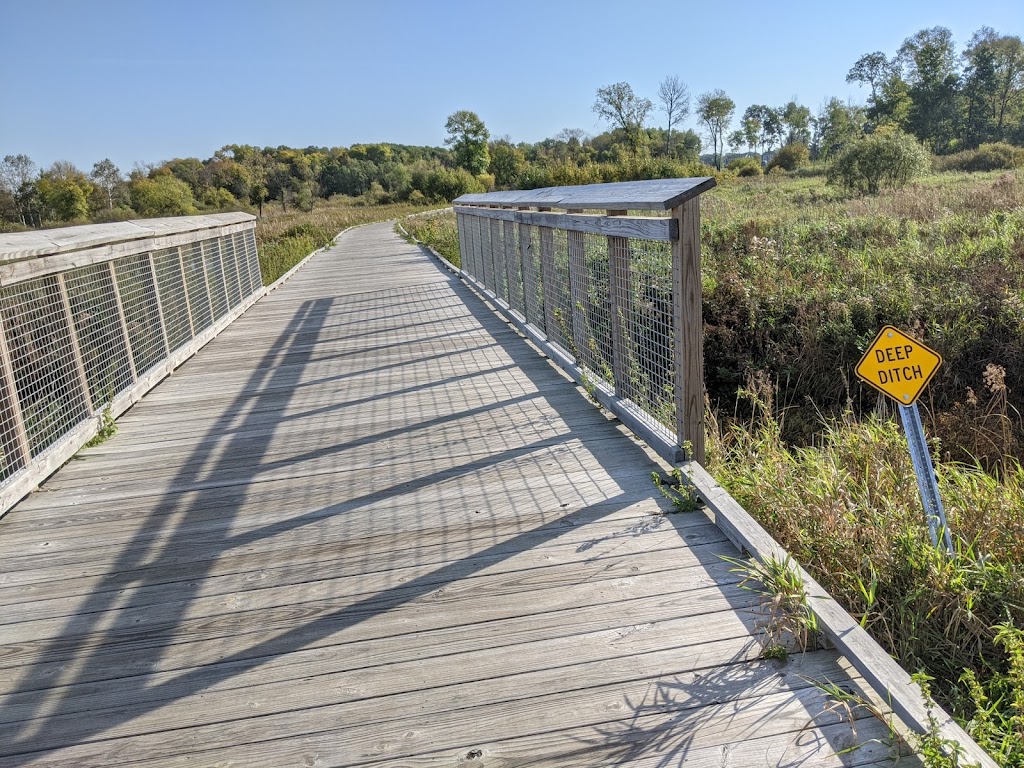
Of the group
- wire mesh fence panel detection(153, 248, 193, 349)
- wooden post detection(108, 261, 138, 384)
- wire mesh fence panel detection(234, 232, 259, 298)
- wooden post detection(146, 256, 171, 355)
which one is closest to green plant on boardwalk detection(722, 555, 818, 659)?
wooden post detection(108, 261, 138, 384)

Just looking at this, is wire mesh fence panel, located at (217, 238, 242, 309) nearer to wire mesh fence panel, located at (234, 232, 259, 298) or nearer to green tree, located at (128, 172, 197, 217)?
wire mesh fence panel, located at (234, 232, 259, 298)

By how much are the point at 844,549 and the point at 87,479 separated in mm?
3720

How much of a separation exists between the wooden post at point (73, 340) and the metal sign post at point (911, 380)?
433 cm

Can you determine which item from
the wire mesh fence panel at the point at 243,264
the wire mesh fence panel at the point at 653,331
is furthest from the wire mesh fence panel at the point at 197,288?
the wire mesh fence panel at the point at 653,331

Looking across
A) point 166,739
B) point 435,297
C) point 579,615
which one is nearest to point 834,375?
point 435,297

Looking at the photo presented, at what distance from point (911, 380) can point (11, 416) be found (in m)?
4.09

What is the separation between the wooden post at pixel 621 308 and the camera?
3881 mm

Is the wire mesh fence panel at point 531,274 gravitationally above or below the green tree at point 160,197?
below

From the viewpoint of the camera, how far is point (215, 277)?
898 centimetres

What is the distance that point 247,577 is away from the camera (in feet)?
9.31

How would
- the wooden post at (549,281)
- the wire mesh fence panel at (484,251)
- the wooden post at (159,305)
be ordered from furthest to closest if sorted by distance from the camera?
the wire mesh fence panel at (484,251) < the wooden post at (159,305) < the wooden post at (549,281)

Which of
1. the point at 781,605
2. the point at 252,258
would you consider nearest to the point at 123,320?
the point at 781,605

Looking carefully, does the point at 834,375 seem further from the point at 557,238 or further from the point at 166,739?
the point at 166,739

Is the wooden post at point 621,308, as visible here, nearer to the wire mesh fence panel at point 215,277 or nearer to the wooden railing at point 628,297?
the wooden railing at point 628,297
